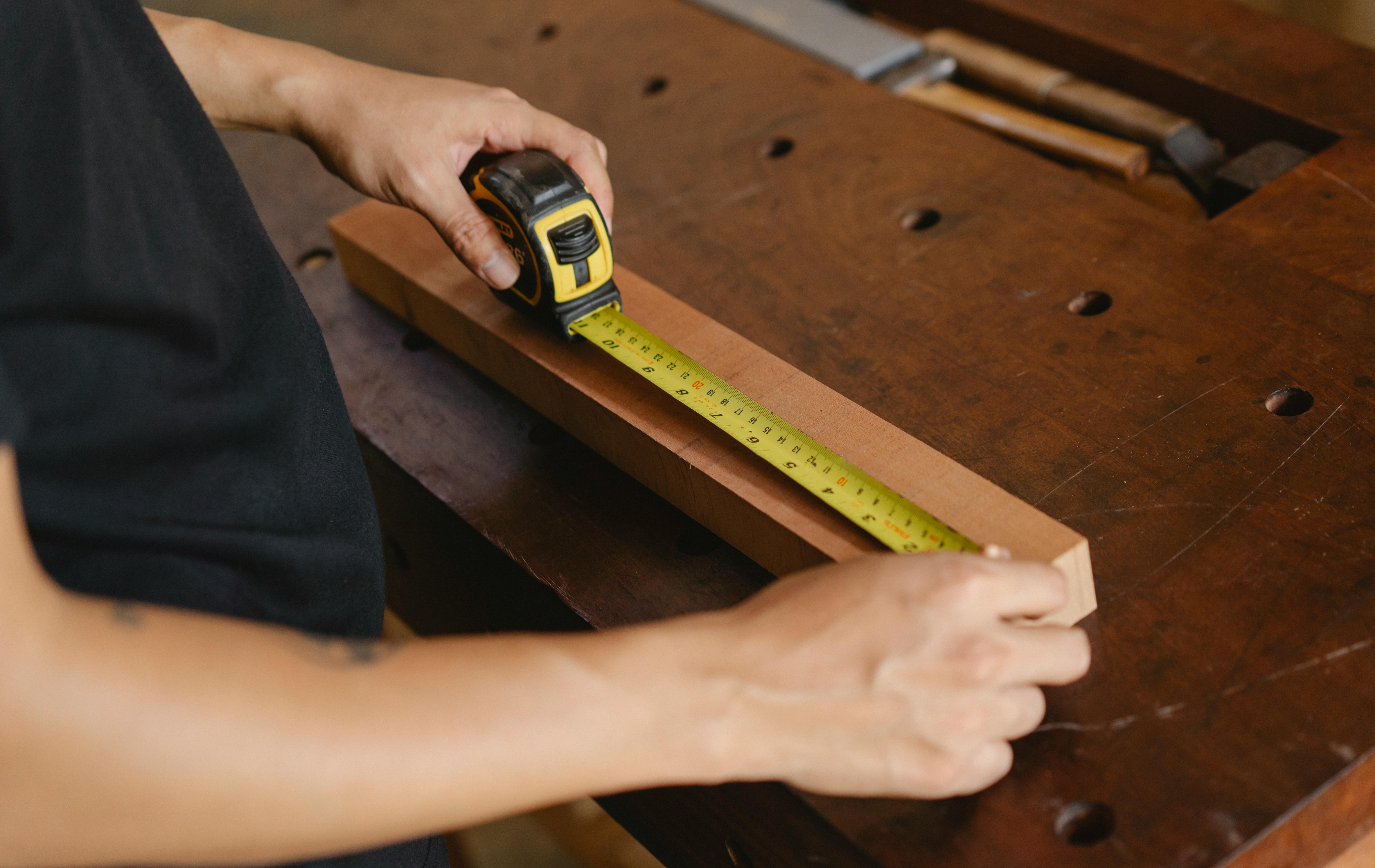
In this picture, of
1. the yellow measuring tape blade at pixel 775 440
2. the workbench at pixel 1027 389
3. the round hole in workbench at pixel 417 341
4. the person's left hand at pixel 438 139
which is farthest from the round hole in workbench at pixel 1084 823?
the round hole in workbench at pixel 417 341

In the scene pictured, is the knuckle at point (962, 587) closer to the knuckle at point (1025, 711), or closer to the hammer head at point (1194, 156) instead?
the knuckle at point (1025, 711)

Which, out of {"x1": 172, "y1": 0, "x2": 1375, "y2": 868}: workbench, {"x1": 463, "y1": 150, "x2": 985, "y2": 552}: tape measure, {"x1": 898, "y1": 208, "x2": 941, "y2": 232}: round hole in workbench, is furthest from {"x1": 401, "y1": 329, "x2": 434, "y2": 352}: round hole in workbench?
{"x1": 898, "y1": 208, "x2": 941, "y2": 232}: round hole in workbench

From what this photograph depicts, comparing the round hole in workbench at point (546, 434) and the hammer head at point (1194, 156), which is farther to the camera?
the hammer head at point (1194, 156)

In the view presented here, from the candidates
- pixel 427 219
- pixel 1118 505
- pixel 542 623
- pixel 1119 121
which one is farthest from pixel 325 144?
pixel 1119 121

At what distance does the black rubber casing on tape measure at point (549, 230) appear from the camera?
1.14 m

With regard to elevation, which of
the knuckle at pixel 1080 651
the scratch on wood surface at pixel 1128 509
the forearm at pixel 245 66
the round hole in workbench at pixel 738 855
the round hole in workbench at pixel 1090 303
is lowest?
the round hole in workbench at pixel 738 855

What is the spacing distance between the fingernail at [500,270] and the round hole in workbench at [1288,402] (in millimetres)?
817

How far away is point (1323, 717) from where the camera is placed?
838mm

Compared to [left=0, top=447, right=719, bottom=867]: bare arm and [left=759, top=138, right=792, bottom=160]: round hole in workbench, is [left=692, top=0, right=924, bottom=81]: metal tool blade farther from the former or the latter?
[left=0, top=447, right=719, bottom=867]: bare arm

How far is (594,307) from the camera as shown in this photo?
4.00 ft

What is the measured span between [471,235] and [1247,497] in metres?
0.85

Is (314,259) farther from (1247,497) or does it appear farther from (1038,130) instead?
(1247,497)

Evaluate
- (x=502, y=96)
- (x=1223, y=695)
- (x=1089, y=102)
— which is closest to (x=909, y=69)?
(x=1089, y=102)

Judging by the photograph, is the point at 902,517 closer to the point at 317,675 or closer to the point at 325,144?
the point at 317,675
